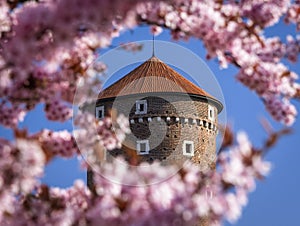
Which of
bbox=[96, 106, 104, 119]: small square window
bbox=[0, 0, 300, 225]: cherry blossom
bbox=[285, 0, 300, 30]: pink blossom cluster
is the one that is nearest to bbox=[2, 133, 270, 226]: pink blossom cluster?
bbox=[0, 0, 300, 225]: cherry blossom

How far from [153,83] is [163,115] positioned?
6.57ft

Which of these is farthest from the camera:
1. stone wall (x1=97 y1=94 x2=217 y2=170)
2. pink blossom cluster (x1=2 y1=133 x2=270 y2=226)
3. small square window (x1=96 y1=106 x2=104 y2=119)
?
small square window (x1=96 y1=106 x2=104 y2=119)

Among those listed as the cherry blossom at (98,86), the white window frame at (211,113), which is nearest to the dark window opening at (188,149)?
the white window frame at (211,113)

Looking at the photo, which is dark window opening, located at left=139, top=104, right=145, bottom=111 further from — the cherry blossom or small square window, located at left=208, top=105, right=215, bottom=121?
the cherry blossom

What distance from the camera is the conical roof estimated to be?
30.6 metres

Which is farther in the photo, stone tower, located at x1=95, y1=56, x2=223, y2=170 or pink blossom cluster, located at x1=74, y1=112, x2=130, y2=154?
stone tower, located at x1=95, y1=56, x2=223, y2=170

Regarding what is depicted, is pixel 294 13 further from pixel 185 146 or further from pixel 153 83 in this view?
pixel 153 83

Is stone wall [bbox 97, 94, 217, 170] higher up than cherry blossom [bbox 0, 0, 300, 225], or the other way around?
stone wall [bbox 97, 94, 217, 170]

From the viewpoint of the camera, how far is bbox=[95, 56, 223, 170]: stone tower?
29.6 meters

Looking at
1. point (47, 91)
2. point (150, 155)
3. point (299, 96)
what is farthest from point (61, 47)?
point (150, 155)

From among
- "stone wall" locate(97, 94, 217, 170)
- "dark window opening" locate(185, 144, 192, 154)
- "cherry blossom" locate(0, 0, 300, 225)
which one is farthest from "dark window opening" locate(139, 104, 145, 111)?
"cherry blossom" locate(0, 0, 300, 225)

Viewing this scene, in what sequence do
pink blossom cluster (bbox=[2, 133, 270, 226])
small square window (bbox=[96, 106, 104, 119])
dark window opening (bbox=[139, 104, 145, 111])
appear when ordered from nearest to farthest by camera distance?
pink blossom cluster (bbox=[2, 133, 270, 226]) < dark window opening (bbox=[139, 104, 145, 111]) < small square window (bbox=[96, 106, 104, 119])

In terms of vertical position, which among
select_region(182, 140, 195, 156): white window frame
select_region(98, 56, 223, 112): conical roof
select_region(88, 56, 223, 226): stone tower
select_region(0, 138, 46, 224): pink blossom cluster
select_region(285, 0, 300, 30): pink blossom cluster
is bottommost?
select_region(0, 138, 46, 224): pink blossom cluster

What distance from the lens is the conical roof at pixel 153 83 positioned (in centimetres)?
3061
